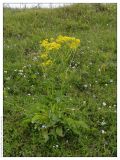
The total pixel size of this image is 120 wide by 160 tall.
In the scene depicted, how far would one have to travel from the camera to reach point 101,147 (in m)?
4.71

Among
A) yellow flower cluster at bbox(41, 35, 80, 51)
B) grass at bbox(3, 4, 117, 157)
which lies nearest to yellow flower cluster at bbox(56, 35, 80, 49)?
yellow flower cluster at bbox(41, 35, 80, 51)

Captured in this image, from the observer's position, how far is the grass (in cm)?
466

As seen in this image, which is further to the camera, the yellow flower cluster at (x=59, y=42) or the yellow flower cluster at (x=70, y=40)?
the yellow flower cluster at (x=70, y=40)

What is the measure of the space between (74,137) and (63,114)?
31cm

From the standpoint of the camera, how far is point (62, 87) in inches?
197

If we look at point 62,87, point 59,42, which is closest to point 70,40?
point 59,42

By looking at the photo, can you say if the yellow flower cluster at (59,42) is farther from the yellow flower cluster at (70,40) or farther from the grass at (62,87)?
the grass at (62,87)

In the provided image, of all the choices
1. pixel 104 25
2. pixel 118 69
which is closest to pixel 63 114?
pixel 118 69

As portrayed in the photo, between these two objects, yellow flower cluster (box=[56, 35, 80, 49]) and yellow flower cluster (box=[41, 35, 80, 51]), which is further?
yellow flower cluster (box=[56, 35, 80, 49])

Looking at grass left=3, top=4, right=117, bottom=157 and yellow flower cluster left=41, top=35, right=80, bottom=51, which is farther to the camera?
grass left=3, top=4, right=117, bottom=157

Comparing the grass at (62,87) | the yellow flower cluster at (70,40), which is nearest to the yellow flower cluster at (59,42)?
the yellow flower cluster at (70,40)

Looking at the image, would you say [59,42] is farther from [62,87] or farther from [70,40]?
[62,87]

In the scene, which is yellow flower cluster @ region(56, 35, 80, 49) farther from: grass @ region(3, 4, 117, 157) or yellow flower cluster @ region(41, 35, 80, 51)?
grass @ region(3, 4, 117, 157)

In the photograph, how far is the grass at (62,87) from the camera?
4664mm
